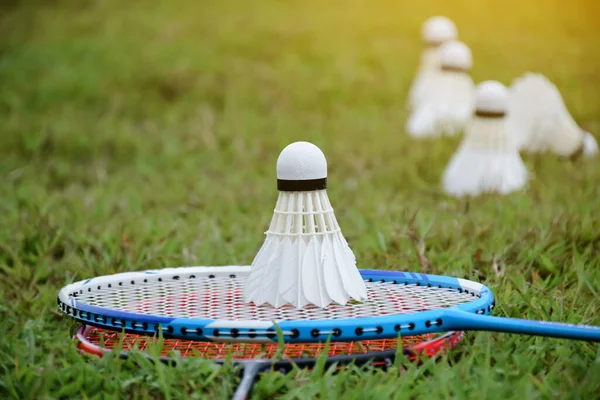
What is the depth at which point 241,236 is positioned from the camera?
3.45 meters

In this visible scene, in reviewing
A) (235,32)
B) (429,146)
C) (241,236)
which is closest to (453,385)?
(241,236)

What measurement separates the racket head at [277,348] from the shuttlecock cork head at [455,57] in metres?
3.33

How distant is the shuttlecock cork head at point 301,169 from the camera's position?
2.13 meters

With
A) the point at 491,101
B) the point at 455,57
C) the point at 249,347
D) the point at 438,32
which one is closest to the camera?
the point at 249,347

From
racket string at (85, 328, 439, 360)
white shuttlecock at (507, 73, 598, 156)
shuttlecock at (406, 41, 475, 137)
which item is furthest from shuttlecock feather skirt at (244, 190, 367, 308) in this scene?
shuttlecock at (406, 41, 475, 137)

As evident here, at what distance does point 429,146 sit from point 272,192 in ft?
3.83

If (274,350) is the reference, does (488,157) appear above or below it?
above

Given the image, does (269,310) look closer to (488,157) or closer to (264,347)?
(264,347)

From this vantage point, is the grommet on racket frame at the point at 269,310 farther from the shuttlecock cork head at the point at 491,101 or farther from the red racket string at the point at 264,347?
the shuttlecock cork head at the point at 491,101

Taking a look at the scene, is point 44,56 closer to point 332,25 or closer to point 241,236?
point 332,25

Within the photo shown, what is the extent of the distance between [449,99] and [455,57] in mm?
266

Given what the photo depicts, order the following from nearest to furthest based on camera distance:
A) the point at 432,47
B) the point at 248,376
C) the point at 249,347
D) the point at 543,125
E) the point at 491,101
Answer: the point at 248,376 → the point at 249,347 → the point at 491,101 → the point at 543,125 → the point at 432,47

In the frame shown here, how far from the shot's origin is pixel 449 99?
5289 millimetres

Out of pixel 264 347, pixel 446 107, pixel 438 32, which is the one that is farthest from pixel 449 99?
pixel 264 347
